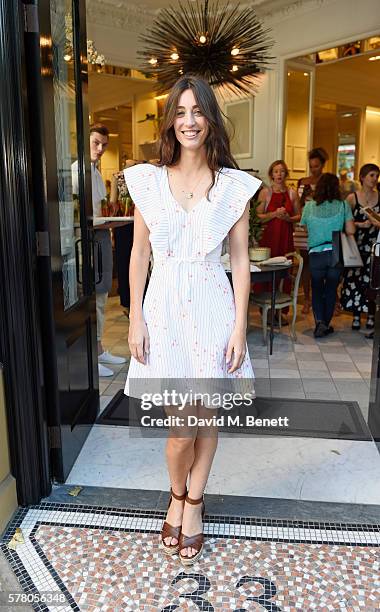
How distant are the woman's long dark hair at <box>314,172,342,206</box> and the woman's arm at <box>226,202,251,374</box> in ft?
9.69

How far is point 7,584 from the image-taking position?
5.24ft

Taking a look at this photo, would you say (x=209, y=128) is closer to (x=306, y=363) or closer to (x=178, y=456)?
(x=178, y=456)

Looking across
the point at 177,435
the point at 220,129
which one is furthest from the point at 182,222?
the point at 177,435

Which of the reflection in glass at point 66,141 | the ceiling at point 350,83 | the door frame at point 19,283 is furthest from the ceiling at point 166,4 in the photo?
the door frame at point 19,283

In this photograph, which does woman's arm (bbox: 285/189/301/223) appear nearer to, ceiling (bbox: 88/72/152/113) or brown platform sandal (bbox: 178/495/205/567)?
ceiling (bbox: 88/72/152/113)

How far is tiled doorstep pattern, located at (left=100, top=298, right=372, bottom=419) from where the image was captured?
325 cm

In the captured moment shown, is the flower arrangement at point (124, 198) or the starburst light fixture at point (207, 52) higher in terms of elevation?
the starburst light fixture at point (207, 52)

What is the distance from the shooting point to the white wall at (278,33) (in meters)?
5.50

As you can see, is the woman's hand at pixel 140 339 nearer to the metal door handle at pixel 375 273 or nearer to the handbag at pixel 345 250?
the metal door handle at pixel 375 273

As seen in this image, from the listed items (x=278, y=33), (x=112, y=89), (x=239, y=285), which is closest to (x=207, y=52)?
(x=278, y=33)

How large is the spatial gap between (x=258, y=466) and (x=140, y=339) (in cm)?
110

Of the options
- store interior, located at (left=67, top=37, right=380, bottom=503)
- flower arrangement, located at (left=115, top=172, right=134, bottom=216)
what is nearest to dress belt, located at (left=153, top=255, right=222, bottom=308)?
store interior, located at (left=67, top=37, right=380, bottom=503)

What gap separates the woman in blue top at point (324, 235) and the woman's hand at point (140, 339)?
10.3 ft

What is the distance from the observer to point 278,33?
6.26 metres
